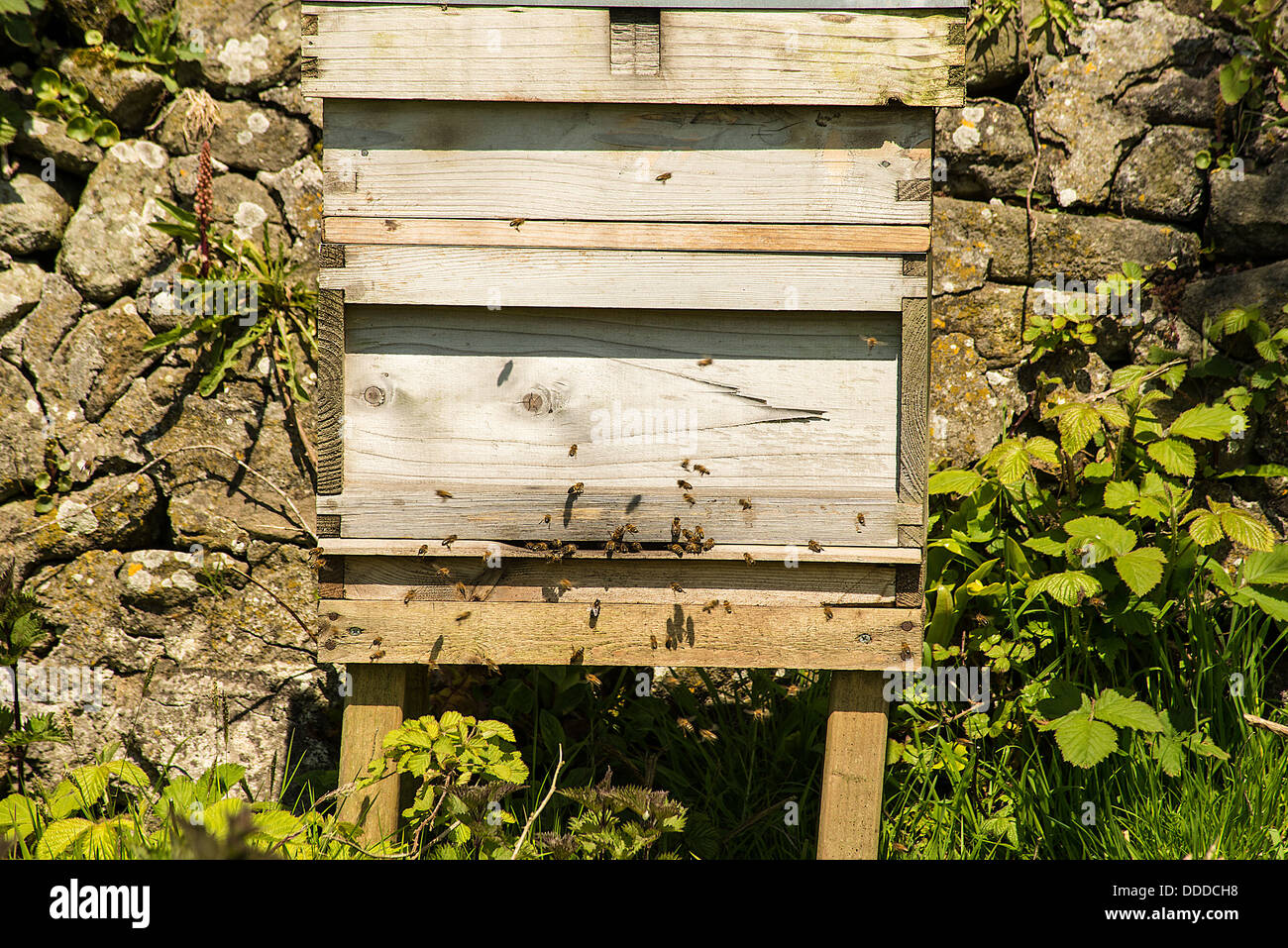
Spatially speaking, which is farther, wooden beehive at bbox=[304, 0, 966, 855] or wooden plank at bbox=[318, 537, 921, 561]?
wooden plank at bbox=[318, 537, 921, 561]

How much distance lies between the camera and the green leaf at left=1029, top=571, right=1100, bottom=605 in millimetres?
2615

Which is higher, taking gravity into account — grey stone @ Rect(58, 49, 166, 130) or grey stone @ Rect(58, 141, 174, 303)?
grey stone @ Rect(58, 49, 166, 130)

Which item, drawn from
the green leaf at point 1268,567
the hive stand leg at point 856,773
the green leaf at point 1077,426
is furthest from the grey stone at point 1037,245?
the hive stand leg at point 856,773

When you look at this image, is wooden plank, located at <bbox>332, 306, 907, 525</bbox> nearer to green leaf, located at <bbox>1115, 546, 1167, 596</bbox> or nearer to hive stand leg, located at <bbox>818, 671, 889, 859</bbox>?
hive stand leg, located at <bbox>818, 671, 889, 859</bbox>

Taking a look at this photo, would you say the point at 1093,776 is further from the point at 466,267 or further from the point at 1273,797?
the point at 466,267

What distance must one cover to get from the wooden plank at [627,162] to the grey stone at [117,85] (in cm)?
164

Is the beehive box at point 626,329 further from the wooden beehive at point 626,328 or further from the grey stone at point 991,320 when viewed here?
the grey stone at point 991,320

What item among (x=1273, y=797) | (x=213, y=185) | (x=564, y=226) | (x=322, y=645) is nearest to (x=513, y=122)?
(x=564, y=226)

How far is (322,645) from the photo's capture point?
7.47 feet

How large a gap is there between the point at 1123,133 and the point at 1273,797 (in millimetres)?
2474

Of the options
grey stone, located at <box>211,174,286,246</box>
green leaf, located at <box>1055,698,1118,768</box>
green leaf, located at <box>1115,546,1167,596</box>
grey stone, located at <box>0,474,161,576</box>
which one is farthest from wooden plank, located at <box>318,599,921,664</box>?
grey stone, located at <box>211,174,286,246</box>

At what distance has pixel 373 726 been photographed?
7.80ft

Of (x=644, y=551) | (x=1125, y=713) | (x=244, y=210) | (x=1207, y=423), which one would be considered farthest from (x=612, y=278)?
(x=1207, y=423)

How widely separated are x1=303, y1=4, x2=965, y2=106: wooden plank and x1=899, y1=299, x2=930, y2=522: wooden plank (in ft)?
1.77
